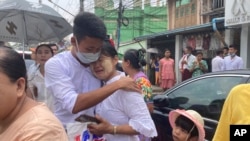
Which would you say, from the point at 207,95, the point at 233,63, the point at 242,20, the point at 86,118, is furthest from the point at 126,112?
the point at 242,20

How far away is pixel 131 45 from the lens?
2753cm

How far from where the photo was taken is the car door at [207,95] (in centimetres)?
335

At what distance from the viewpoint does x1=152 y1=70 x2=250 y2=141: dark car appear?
3339mm

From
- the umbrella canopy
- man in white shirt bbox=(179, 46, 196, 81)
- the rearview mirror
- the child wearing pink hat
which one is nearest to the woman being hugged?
the child wearing pink hat

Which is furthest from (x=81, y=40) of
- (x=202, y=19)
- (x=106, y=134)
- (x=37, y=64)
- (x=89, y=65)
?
(x=202, y=19)

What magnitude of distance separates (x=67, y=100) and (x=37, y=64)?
8.25 ft

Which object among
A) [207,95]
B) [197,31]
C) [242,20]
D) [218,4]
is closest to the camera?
[207,95]

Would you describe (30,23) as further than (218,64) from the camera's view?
No

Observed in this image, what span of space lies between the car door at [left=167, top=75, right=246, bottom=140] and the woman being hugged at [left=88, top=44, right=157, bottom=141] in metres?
1.19

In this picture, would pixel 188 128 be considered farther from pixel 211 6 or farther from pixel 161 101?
pixel 211 6

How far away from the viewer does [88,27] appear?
222 centimetres

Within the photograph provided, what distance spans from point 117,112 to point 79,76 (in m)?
0.33

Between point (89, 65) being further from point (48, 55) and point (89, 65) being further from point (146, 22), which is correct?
point (146, 22)

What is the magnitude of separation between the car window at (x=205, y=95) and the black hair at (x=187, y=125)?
803 mm
